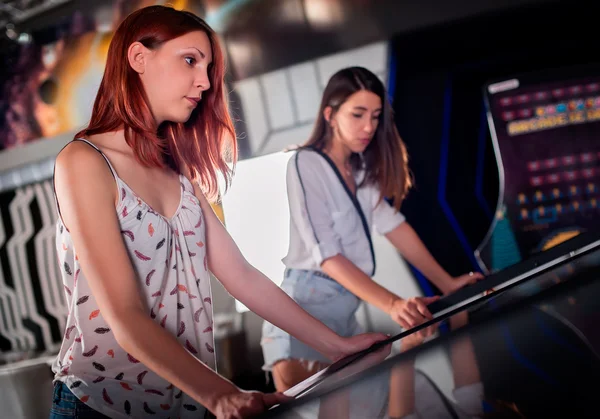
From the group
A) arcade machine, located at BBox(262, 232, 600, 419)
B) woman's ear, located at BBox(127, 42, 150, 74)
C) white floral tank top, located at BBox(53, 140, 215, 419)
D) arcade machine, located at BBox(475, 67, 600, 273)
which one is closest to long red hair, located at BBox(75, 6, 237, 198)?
woman's ear, located at BBox(127, 42, 150, 74)

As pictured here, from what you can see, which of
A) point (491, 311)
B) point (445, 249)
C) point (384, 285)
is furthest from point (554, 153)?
point (491, 311)

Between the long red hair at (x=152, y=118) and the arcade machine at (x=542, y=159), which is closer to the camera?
the long red hair at (x=152, y=118)

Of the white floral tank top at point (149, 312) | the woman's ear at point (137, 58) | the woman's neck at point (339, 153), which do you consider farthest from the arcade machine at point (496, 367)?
the woman's neck at point (339, 153)

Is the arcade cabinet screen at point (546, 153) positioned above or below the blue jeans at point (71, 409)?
above

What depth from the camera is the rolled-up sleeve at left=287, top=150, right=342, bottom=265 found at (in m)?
1.43

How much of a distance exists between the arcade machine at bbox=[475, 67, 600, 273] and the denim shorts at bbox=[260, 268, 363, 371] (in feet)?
1.53

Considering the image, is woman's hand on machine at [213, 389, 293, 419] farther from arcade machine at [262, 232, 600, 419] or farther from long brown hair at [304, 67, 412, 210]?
long brown hair at [304, 67, 412, 210]

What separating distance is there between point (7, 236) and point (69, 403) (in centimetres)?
100

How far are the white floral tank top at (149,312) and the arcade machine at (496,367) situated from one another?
0.94ft

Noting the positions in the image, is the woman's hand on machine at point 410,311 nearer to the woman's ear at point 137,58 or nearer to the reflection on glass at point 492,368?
the reflection on glass at point 492,368

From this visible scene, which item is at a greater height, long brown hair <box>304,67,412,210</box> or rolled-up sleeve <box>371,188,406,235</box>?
long brown hair <box>304,67,412,210</box>

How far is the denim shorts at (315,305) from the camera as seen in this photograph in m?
1.37

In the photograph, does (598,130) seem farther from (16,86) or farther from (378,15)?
(16,86)

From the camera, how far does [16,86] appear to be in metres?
1.69
